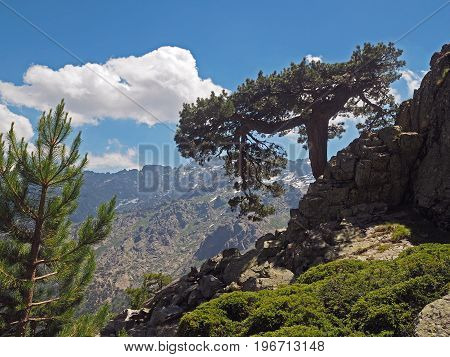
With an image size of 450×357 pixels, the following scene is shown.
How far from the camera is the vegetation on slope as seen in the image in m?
8.54

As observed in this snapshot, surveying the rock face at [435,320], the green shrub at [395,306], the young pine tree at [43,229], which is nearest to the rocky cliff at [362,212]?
the young pine tree at [43,229]

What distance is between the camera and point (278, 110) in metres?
31.9

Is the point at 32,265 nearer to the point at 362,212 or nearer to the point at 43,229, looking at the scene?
the point at 43,229

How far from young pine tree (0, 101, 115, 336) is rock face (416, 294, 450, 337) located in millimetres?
11509

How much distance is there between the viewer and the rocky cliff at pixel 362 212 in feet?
61.9

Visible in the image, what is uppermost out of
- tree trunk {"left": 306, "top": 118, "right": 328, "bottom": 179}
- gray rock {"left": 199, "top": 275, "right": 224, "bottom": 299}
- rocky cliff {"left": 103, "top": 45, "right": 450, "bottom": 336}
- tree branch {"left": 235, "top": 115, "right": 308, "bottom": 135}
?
tree branch {"left": 235, "top": 115, "right": 308, "bottom": 135}

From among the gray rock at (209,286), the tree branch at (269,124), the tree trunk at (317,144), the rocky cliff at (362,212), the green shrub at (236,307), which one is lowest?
the gray rock at (209,286)

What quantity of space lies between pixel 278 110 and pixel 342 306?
23795mm

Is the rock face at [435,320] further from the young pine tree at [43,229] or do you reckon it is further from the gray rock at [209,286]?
the gray rock at [209,286]

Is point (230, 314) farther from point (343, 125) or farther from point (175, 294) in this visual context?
point (343, 125)

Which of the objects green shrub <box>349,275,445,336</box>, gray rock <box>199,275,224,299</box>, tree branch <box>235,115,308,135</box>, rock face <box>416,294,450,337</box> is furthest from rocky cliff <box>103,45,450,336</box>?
rock face <box>416,294,450,337</box>

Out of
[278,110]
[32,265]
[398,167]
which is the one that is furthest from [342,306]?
[278,110]

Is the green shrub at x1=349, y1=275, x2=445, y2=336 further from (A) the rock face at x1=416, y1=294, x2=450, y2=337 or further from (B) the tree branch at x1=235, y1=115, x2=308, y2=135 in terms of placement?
(B) the tree branch at x1=235, y1=115, x2=308, y2=135

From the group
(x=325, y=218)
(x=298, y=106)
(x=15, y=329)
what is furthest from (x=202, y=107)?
(x=15, y=329)
